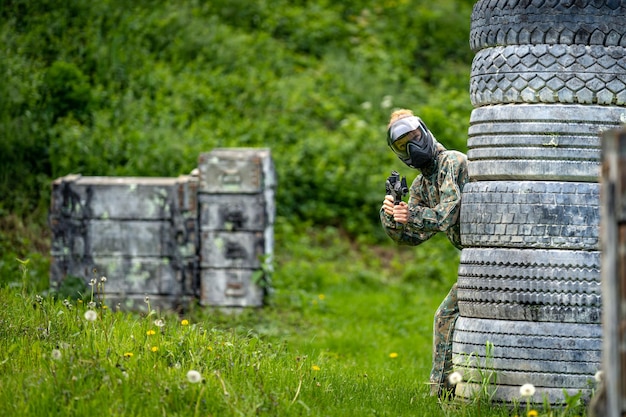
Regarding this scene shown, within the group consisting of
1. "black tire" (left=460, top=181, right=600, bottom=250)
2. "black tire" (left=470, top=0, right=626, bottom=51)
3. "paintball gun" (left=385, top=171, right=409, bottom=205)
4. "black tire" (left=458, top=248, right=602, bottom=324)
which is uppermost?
"black tire" (left=470, top=0, right=626, bottom=51)

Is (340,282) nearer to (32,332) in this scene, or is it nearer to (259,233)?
(259,233)

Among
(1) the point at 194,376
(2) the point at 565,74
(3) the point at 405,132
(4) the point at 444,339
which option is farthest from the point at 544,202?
(1) the point at 194,376

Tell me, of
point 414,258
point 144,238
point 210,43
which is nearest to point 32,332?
point 144,238

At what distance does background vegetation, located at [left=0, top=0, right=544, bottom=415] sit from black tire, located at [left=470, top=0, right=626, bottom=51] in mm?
2102

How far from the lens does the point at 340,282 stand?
451 inches

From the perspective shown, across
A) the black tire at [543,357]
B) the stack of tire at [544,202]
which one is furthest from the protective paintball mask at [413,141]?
the black tire at [543,357]

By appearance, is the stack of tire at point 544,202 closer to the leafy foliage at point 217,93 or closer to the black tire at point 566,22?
the black tire at point 566,22

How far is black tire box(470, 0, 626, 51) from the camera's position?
5.08 m

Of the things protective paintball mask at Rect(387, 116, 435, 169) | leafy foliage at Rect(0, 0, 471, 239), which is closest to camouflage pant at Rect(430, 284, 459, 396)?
protective paintball mask at Rect(387, 116, 435, 169)

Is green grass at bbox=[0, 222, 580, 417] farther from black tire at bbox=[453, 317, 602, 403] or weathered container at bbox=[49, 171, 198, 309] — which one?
weathered container at bbox=[49, 171, 198, 309]

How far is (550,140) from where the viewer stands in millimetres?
5055

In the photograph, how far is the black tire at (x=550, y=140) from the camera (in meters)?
5.03

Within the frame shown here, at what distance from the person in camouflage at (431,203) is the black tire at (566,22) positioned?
0.84 metres

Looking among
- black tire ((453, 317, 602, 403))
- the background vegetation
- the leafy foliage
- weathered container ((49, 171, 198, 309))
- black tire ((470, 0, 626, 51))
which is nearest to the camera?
black tire ((453, 317, 602, 403))
